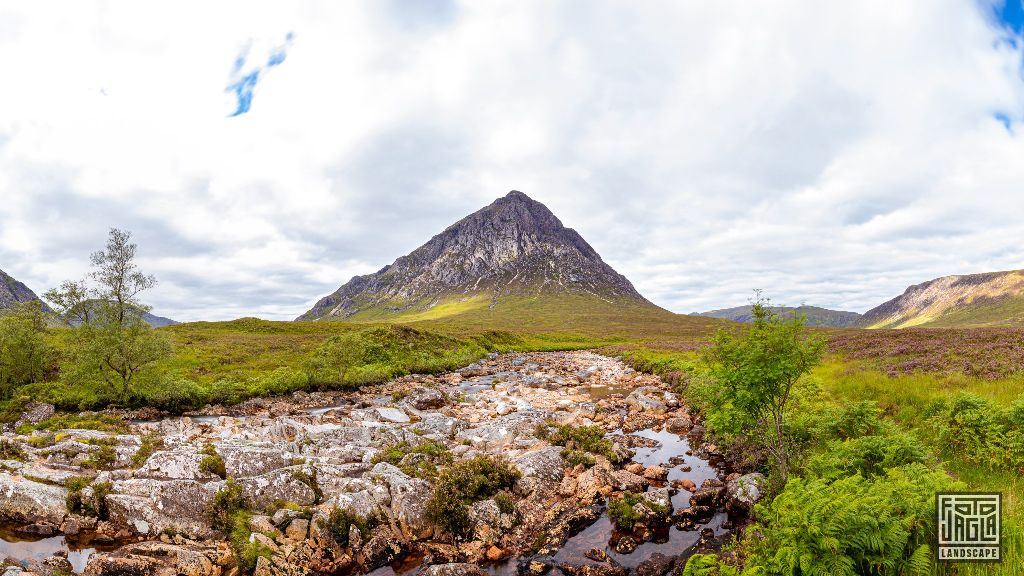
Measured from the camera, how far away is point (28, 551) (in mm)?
11477

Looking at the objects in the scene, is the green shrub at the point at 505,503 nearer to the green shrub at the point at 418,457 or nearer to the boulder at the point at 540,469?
the boulder at the point at 540,469

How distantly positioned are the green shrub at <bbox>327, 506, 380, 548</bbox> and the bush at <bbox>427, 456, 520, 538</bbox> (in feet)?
6.34

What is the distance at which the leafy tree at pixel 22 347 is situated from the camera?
2909cm

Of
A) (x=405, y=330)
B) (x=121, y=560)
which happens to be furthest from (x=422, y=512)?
(x=405, y=330)

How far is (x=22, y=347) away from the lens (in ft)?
98.1

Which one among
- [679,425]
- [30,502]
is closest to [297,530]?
[30,502]

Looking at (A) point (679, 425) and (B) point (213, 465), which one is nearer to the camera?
(B) point (213, 465)

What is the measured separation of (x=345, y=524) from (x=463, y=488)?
4.09 meters

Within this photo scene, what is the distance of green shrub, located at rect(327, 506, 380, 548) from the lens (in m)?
12.7

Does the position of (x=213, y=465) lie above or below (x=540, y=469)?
above

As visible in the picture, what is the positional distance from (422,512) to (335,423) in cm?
1398

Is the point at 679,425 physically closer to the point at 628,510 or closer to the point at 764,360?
the point at 628,510

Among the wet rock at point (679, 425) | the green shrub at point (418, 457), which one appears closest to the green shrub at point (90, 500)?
the green shrub at point (418, 457)

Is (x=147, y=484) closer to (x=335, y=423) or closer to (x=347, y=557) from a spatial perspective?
(x=347, y=557)
